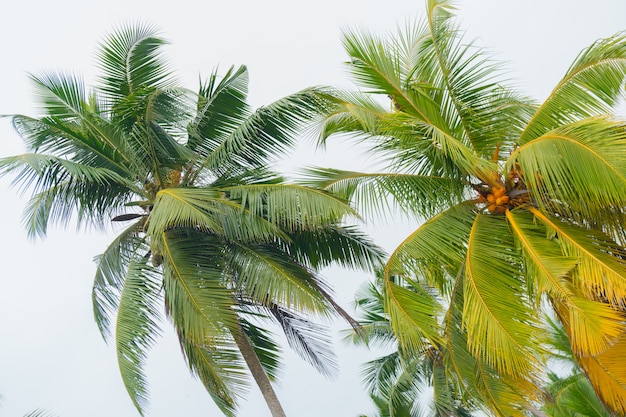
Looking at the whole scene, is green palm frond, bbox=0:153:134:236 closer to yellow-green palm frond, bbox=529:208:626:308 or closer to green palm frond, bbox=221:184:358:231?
green palm frond, bbox=221:184:358:231

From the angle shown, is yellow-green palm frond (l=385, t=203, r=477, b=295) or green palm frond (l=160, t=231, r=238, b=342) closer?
yellow-green palm frond (l=385, t=203, r=477, b=295)

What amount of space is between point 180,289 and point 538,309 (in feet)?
16.1

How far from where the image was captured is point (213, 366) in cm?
1244

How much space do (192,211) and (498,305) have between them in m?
4.15

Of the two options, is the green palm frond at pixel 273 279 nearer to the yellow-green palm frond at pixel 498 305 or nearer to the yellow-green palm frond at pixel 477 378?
the yellow-green palm frond at pixel 477 378

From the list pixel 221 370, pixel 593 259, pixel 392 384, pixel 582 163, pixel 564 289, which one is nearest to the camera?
pixel 564 289

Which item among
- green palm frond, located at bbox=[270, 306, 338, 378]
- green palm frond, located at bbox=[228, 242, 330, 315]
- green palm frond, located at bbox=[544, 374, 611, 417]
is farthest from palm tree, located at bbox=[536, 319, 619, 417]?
green palm frond, located at bbox=[228, 242, 330, 315]

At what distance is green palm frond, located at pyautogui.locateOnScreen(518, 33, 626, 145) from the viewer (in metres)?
11.5

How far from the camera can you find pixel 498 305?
1042 cm

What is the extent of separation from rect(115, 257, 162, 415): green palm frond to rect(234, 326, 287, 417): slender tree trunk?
1434 mm

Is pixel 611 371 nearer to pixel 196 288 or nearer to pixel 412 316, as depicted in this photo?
pixel 412 316

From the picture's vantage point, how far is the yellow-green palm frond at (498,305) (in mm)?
10055

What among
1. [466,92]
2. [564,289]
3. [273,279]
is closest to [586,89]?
[466,92]

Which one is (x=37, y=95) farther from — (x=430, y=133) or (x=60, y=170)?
(x=430, y=133)
